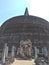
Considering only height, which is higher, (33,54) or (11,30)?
(11,30)

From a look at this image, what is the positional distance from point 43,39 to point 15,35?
4.04 metres

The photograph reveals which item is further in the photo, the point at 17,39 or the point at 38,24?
the point at 38,24

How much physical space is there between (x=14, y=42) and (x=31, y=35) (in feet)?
9.15

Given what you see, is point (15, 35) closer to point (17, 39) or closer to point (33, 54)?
point (17, 39)

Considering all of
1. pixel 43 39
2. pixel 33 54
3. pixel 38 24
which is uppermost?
pixel 38 24

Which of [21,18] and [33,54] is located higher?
[21,18]

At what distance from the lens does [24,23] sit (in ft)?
114

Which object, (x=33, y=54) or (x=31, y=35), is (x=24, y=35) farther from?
(x=33, y=54)

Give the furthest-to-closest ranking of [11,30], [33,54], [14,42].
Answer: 1. [11,30]
2. [14,42]
3. [33,54]

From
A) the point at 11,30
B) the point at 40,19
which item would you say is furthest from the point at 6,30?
the point at 40,19

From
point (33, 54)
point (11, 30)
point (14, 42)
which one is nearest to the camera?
point (33, 54)

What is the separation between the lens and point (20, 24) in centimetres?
3500

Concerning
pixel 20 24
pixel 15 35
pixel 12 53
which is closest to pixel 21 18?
pixel 20 24

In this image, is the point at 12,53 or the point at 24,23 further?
the point at 24,23
